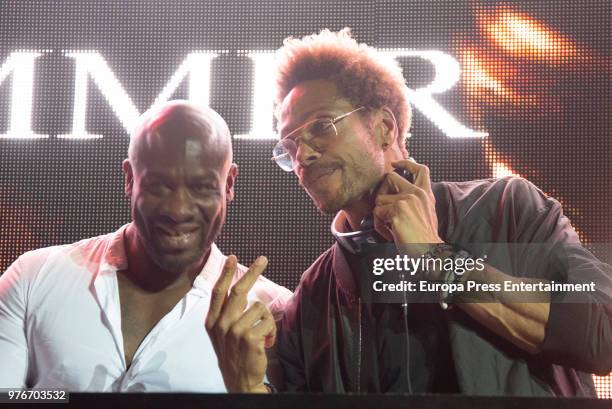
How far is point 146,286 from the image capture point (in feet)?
9.01

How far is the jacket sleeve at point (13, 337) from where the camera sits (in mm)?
2656

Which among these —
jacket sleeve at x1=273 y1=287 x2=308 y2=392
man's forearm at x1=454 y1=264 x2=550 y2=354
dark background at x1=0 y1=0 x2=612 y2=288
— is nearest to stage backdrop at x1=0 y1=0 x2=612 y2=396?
dark background at x1=0 y1=0 x2=612 y2=288

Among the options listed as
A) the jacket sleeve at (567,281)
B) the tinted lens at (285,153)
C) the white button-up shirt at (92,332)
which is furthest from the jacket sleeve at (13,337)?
the jacket sleeve at (567,281)

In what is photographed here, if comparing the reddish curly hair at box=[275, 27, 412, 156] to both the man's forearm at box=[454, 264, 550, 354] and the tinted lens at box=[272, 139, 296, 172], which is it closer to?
the tinted lens at box=[272, 139, 296, 172]

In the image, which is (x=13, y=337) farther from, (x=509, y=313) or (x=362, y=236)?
(x=509, y=313)

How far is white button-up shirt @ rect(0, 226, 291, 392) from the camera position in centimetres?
264

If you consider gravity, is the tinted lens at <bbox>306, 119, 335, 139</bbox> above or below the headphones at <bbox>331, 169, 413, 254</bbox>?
above

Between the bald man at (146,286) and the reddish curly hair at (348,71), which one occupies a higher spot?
the reddish curly hair at (348,71)

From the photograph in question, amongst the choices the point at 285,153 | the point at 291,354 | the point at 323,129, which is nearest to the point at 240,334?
the point at 291,354

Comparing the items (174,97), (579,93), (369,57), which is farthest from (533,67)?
(174,97)

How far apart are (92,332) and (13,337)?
264 millimetres

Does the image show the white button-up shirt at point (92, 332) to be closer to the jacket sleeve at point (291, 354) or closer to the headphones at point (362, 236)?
the jacket sleeve at point (291, 354)

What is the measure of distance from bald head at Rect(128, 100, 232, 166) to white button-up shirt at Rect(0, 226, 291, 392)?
34 centimetres

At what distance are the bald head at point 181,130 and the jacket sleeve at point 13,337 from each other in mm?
592
